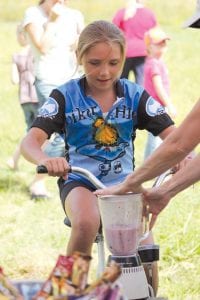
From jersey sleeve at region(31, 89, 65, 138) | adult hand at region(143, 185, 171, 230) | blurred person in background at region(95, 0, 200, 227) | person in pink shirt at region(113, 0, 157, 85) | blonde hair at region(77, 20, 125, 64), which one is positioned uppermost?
person in pink shirt at region(113, 0, 157, 85)

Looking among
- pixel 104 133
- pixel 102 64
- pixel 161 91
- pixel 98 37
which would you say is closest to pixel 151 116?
pixel 104 133

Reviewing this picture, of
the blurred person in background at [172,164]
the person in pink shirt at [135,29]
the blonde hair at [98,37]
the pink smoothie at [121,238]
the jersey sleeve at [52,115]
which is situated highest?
the person in pink shirt at [135,29]

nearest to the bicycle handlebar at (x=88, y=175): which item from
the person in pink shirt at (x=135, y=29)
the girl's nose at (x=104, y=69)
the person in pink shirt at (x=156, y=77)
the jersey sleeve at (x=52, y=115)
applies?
the jersey sleeve at (x=52, y=115)

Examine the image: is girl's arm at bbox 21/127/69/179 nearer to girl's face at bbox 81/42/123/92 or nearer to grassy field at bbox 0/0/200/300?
girl's face at bbox 81/42/123/92

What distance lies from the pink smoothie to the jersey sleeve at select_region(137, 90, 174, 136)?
3.07ft

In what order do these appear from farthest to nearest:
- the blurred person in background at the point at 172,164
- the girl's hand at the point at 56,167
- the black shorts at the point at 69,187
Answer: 1. the black shorts at the point at 69,187
2. the girl's hand at the point at 56,167
3. the blurred person in background at the point at 172,164

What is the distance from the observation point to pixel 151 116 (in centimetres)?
468

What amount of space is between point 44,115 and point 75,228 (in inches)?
26.7

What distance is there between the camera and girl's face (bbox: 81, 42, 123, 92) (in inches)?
180

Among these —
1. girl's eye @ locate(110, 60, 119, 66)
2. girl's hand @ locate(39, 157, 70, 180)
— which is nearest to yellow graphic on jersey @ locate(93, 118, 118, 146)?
girl's eye @ locate(110, 60, 119, 66)

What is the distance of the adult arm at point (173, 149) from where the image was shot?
3381 millimetres

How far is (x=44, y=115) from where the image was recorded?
15.1ft

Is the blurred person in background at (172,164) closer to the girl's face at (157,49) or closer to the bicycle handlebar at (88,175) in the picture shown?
the bicycle handlebar at (88,175)

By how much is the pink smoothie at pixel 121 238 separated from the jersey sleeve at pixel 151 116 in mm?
937
